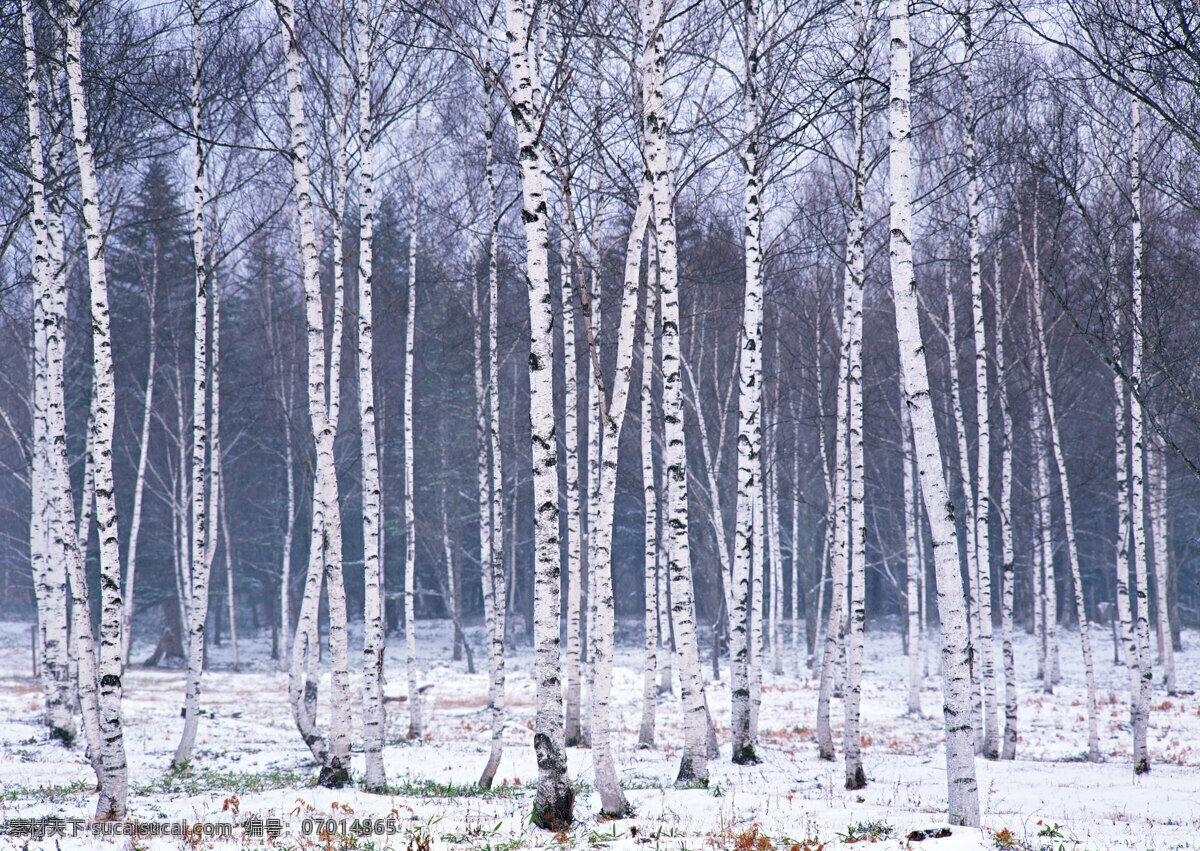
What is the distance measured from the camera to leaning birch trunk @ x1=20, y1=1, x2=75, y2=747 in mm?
9500

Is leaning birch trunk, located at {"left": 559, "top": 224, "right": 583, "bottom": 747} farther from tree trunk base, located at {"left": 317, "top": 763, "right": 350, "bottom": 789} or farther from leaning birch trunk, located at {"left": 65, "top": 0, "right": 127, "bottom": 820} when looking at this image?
leaning birch trunk, located at {"left": 65, "top": 0, "right": 127, "bottom": 820}

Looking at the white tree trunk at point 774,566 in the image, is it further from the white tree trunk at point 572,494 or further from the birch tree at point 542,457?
the birch tree at point 542,457

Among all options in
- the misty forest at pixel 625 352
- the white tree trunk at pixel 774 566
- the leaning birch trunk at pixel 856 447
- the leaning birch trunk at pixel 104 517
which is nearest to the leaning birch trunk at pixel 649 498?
the misty forest at pixel 625 352

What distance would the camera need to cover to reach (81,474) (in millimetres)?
29984

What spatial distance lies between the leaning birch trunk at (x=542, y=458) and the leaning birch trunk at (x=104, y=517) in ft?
12.4

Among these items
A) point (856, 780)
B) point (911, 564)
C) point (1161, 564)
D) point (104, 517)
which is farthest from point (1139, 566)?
point (104, 517)

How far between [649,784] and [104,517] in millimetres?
6771

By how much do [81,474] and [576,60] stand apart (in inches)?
1114

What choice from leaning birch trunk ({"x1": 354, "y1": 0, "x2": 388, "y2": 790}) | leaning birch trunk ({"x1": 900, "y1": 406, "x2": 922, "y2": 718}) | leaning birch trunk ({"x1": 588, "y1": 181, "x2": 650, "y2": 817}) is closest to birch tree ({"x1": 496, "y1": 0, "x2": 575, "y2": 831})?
leaning birch trunk ({"x1": 588, "y1": 181, "x2": 650, "y2": 817})

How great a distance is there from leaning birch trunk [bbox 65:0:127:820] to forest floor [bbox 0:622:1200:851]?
49cm

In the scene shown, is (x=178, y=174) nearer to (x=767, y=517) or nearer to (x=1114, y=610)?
(x=767, y=517)

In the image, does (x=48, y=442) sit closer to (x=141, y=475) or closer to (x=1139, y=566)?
A: (x=141, y=475)

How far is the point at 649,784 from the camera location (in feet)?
31.7

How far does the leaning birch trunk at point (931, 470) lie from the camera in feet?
21.1
